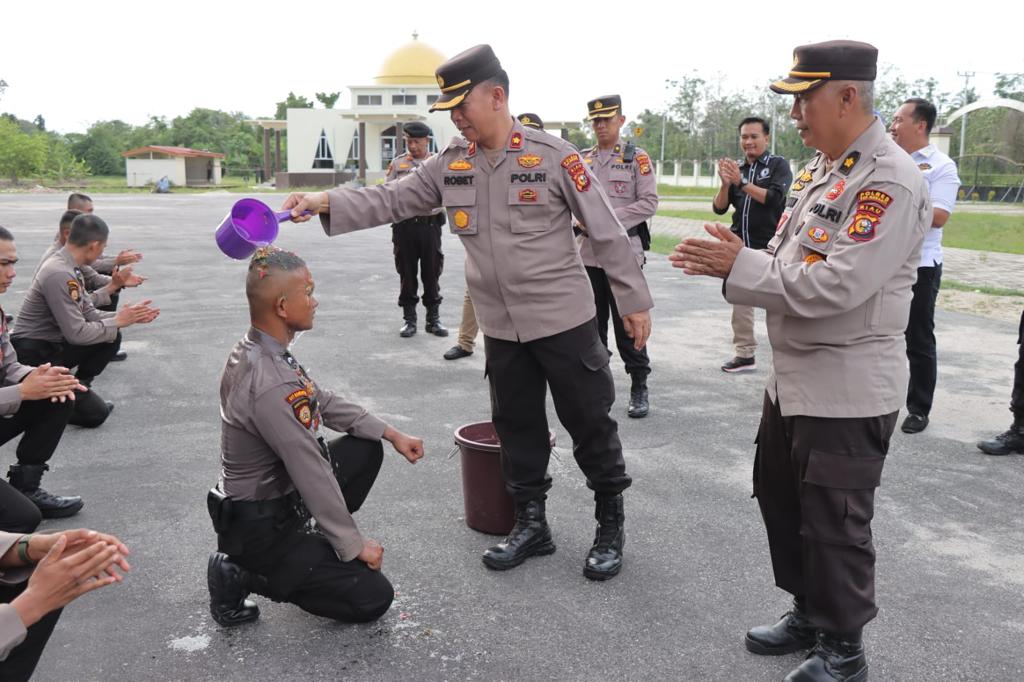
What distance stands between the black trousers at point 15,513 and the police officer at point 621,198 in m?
3.79

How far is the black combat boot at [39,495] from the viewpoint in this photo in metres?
4.22

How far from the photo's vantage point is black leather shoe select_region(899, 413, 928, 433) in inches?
220

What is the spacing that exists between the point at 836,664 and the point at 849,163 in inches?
64.5

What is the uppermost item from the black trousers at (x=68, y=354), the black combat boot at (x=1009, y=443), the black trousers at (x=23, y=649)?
the black trousers at (x=68, y=354)

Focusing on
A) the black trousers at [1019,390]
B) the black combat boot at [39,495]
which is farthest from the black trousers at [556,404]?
the black trousers at [1019,390]

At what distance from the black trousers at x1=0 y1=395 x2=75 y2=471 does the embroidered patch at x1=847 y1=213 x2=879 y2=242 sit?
3.88 metres

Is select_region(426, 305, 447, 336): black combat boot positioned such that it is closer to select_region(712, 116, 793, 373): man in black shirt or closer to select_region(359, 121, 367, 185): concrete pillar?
select_region(712, 116, 793, 373): man in black shirt

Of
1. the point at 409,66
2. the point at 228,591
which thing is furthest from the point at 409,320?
the point at 409,66

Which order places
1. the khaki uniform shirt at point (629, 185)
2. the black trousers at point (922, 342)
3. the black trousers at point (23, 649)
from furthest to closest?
→ the khaki uniform shirt at point (629, 185), the black trousers at point (922, 342), the black trousers at point (23, 649)

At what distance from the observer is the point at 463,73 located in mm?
3410

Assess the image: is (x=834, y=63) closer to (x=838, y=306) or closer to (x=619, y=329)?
(x=838, y=306)

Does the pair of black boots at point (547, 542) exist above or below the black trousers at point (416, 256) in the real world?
below

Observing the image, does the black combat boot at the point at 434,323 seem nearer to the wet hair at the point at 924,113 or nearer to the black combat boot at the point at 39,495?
the black combat boot at the point at 39,495

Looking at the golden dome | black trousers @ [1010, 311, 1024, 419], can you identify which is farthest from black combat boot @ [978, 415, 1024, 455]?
the golden dome
